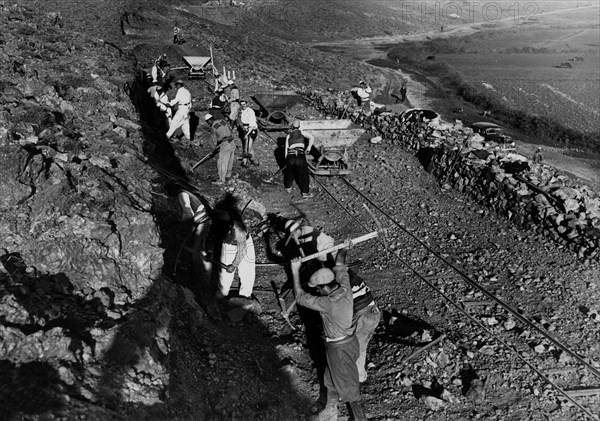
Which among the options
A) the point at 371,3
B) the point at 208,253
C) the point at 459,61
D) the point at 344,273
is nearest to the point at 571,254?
the point at 344,273

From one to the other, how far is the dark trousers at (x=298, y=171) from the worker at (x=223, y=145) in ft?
4.62

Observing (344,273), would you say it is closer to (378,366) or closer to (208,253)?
(378,366)

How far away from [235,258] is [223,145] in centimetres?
486

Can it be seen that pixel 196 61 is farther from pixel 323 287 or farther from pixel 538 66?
pixel 538 66

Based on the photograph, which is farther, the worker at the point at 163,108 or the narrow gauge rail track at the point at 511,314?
the worker at the point at 163,108

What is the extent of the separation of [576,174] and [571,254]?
574 inches

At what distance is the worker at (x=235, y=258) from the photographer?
23.5ft

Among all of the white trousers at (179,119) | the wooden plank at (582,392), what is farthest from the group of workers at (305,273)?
the wooden plank at (582,392)

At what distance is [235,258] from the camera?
282 inches

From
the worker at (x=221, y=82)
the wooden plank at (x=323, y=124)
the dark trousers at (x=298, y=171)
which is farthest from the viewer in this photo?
the worker at (x=221, y=82)

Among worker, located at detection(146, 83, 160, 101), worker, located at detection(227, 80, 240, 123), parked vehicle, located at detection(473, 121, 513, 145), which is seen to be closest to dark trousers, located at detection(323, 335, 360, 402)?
worker, located at detection(227, 80, 240, 123)

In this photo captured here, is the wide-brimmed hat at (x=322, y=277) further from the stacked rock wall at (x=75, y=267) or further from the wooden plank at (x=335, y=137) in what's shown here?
the wooden plank at (x=335, y=137)

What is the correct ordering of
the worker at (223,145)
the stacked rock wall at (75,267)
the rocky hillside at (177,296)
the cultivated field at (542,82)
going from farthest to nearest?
1. the cultivated field at (542,82)
2. the worker at (223,145)
3. the rocky hillside at (177,296)
4. the stacked rock wall at (75,267)

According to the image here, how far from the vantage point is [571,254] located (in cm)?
970
